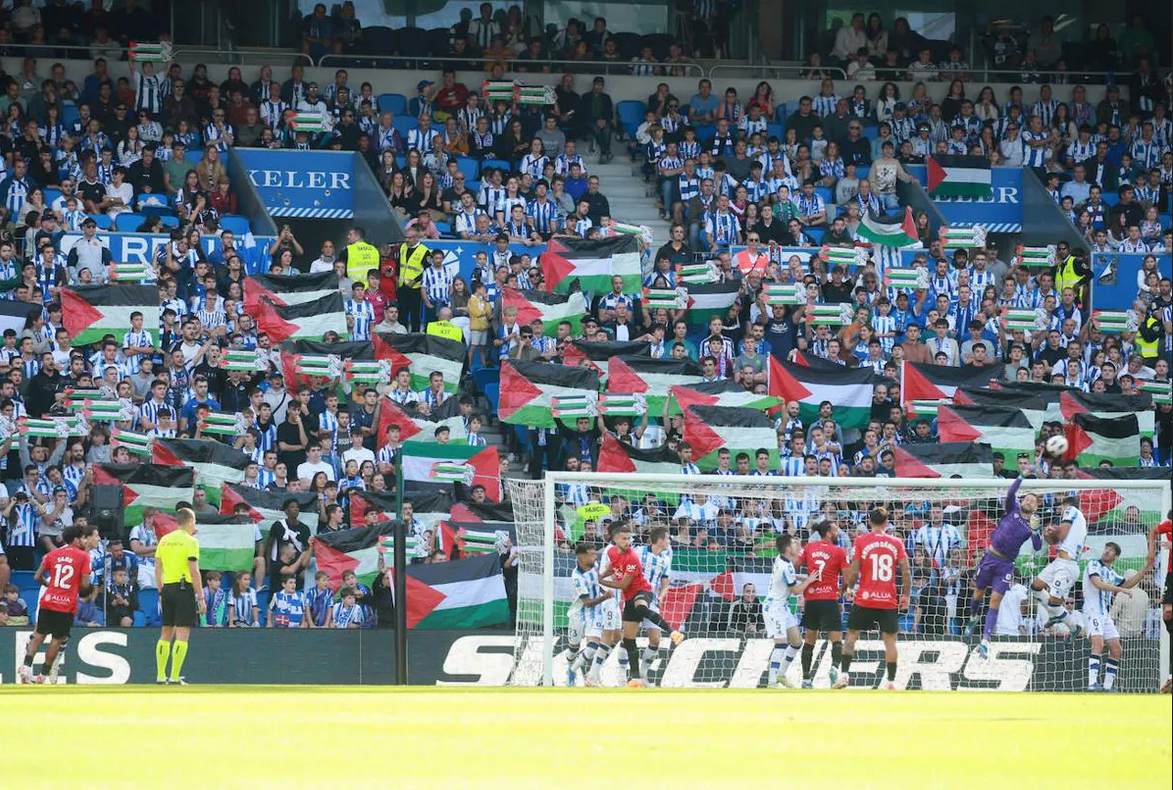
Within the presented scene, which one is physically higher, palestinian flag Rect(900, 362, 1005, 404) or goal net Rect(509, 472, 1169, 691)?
palestinian flag Rect(900, 362, 1005, 404)

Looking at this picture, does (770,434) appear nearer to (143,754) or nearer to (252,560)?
(252,560)

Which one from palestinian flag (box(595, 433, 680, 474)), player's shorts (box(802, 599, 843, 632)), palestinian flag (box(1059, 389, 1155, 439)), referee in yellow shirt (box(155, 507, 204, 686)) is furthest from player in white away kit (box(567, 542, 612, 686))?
palestinian flag (box(1059, 389, 1155, 439))

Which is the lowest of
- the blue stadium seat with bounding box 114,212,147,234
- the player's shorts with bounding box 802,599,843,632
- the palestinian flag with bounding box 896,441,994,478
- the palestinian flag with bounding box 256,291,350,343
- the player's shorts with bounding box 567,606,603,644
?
the player's shorts with bounding box 567,606,603,644

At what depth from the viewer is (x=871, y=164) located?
88.7 ft

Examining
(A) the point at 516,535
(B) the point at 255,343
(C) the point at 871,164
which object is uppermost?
(C) the point at 871,164

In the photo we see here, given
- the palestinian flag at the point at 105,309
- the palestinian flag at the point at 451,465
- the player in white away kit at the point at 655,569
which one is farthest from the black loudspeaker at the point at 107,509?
the player in white away kit at the point at 655,569

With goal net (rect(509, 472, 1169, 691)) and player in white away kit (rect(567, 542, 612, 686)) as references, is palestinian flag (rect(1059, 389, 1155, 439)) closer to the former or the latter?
goal net (rect(509, 472, 1169, 691))

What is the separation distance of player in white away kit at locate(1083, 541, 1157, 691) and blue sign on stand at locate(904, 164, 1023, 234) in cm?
1042

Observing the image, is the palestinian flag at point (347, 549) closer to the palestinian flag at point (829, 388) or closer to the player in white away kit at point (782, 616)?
the player in white away kit at point (782, 616)

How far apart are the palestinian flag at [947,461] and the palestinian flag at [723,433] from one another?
151cm

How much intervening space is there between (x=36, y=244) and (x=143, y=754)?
14536mm

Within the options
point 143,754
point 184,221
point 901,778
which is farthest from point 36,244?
point 901,778

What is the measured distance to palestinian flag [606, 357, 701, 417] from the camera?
21.4 metres

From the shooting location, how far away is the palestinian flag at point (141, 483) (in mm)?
19031
